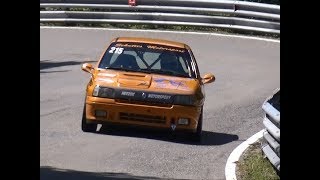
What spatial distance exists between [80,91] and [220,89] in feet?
9.52

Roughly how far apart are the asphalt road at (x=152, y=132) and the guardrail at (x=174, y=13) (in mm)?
989

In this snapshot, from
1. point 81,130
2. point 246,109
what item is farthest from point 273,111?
point 246,109

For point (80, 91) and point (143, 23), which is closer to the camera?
point (80, 91)

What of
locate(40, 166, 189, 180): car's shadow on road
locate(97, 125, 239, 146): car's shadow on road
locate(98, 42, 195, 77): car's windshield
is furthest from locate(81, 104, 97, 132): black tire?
locate(40, 166, 189, 180): car's shadow on road

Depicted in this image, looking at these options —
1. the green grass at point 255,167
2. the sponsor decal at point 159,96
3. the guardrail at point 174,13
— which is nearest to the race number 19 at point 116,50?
the sponsor decal at point 159,96

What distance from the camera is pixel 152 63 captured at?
1300 cm

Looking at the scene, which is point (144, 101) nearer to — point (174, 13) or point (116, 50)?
point (116, 50)

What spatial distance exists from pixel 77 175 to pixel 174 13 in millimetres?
15889

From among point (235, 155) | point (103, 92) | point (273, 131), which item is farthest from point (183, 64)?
point (273, 131)

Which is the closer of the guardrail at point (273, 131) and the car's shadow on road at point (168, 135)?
the guardrail at point (273, 131)

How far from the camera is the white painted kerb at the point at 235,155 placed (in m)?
9.51

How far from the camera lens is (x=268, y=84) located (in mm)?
17375

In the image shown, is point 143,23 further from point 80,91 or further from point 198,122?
point 198,122

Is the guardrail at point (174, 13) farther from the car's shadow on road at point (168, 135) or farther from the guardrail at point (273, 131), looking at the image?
the guardrail at point (273, 131)
